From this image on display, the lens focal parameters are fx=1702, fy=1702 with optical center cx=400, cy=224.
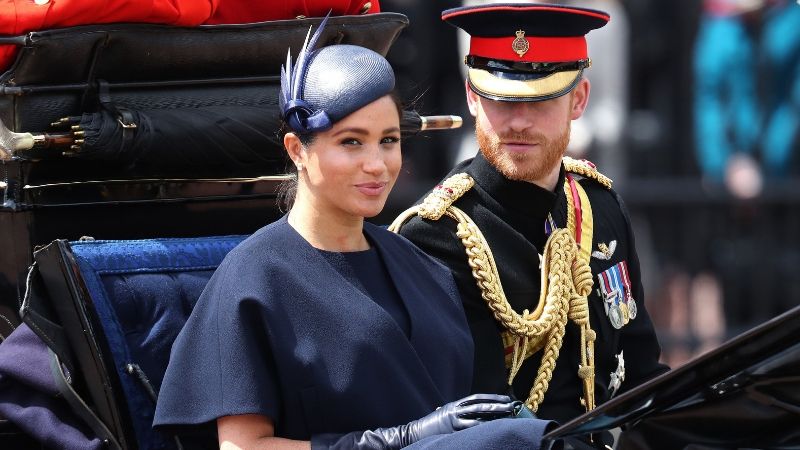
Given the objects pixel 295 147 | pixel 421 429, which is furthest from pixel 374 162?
pixel 421 429

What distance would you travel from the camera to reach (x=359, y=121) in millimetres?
3459

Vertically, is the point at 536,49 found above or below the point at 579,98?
above

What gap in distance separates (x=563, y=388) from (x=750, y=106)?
14.7ft

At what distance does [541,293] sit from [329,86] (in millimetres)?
1017

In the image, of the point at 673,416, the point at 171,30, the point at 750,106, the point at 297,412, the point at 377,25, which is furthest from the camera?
the point at 750,106

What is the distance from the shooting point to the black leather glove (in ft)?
10.9

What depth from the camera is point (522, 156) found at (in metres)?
4.18

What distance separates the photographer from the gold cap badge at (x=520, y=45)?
421cm

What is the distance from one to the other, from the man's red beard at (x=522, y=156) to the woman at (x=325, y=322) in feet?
2.16

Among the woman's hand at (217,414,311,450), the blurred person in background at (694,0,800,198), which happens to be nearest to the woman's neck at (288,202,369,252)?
the woman's hand at (217,414,311,450)

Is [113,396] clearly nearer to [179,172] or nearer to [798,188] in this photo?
[179,172]

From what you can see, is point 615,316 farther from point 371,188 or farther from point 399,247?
point 371,188

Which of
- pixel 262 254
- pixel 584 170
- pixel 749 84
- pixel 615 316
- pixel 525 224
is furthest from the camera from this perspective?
pixel 749 84

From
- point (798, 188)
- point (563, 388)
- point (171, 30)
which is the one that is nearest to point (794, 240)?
point (798, 188)
